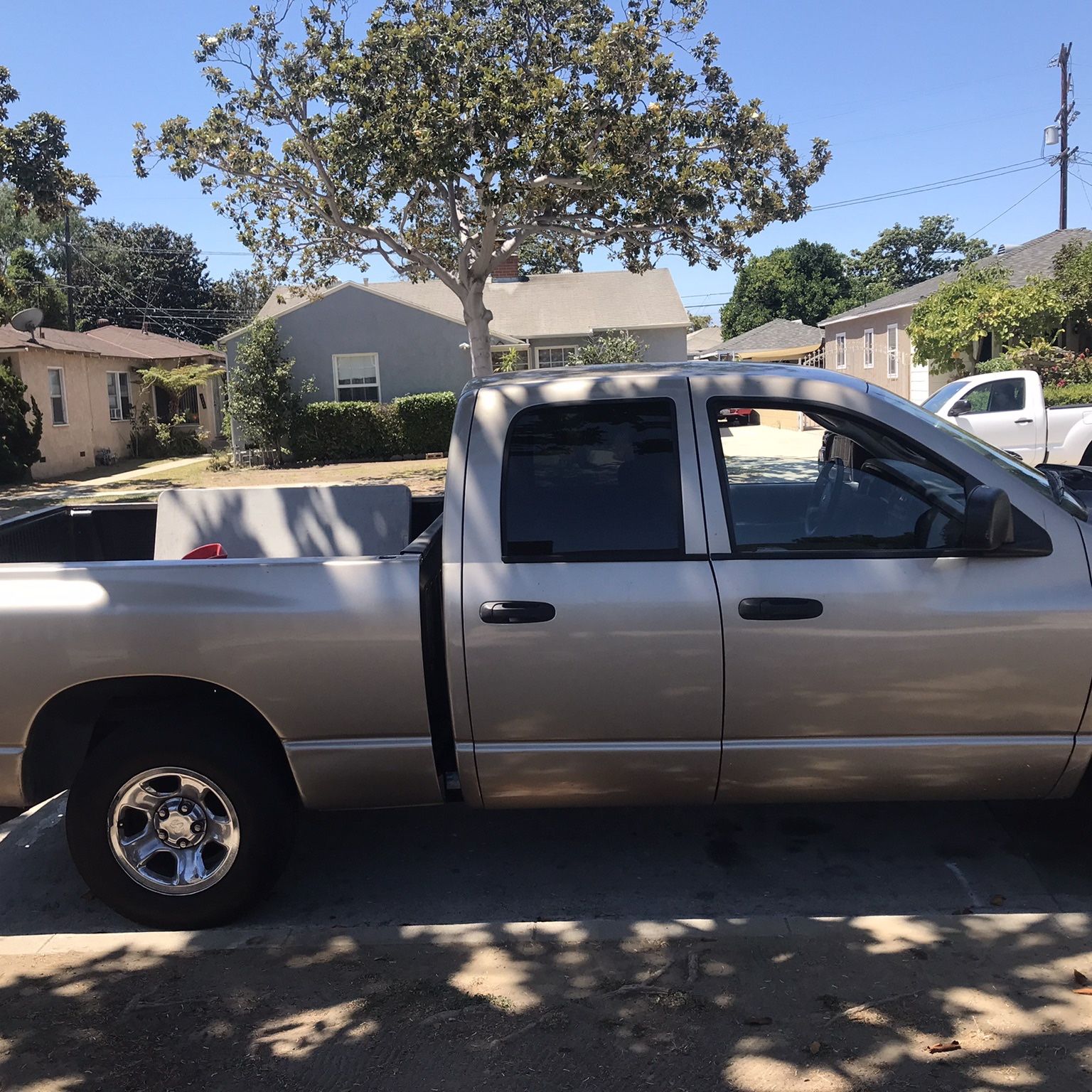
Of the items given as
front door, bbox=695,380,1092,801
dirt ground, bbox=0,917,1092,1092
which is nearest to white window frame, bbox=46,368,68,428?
dirt ground, bbox=0,917,1092,1092

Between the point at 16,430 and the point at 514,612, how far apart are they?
23339 mm

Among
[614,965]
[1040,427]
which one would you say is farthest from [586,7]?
[614,965]

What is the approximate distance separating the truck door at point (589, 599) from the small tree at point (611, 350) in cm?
2492

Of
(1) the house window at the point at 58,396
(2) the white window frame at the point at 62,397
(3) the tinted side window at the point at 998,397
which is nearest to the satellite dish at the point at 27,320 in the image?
(2) the white window frame at the point at 62,397

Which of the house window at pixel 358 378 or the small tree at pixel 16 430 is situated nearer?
the small tree at pixel 16 430

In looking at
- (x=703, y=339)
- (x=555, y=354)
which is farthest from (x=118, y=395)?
(x=703, y=339)

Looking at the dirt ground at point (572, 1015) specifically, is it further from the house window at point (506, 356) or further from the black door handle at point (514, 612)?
the house window at point (506, 356)

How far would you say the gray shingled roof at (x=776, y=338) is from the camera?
49938 mm

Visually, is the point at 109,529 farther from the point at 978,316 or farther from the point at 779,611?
the point at 978,316

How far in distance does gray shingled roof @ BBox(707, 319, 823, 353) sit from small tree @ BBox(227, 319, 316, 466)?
29.2 metres

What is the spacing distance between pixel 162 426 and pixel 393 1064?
31.5m

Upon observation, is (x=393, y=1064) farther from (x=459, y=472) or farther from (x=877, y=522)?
(x=877, y=522)

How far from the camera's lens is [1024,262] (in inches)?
1070

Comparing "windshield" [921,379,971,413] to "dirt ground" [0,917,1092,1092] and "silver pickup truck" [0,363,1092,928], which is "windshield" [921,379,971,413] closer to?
"silver pickup truck" [0,363,1092,928]
